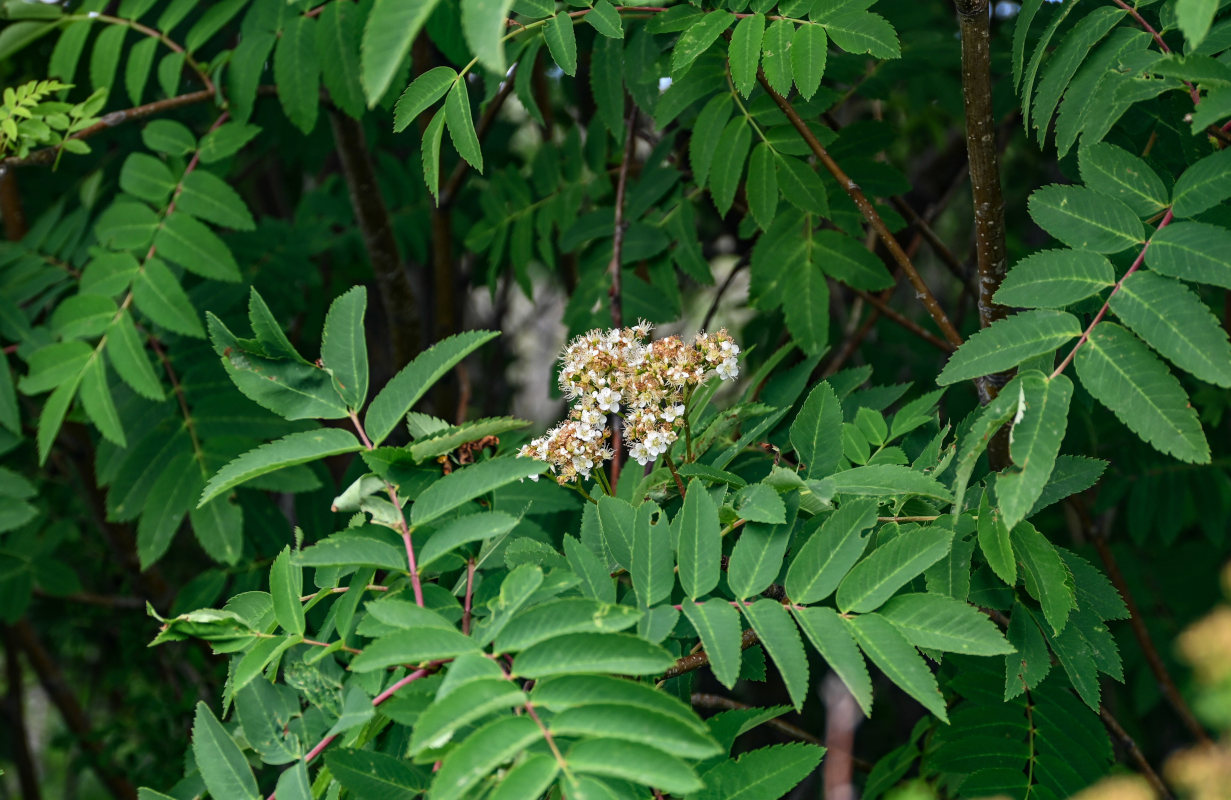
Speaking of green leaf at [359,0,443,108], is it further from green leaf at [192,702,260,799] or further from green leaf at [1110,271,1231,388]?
green leaf at [1110,271,1231,388]

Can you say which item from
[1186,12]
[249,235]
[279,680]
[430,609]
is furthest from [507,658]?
[249,235]

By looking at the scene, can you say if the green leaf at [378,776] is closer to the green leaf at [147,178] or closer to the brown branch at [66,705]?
the green leaf at [147,178]

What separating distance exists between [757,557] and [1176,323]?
18.1 inches

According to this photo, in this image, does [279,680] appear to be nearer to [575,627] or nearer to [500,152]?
[575,627]

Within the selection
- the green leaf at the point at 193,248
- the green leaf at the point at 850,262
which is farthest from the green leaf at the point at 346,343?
the green leaf at the point at 850,262

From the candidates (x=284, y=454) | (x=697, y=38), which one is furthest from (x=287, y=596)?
(x=697, y=38)

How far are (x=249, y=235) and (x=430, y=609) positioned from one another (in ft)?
5.25

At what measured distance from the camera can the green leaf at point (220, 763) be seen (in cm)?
94

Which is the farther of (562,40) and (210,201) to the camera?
(210,201)

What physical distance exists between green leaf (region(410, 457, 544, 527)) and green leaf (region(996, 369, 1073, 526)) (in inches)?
17.2

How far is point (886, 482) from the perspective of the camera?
1.03m

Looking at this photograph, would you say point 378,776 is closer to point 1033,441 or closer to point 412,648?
point 412,648

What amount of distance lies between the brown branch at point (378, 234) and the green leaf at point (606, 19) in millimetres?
1085

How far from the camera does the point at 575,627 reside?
0.84 metres
